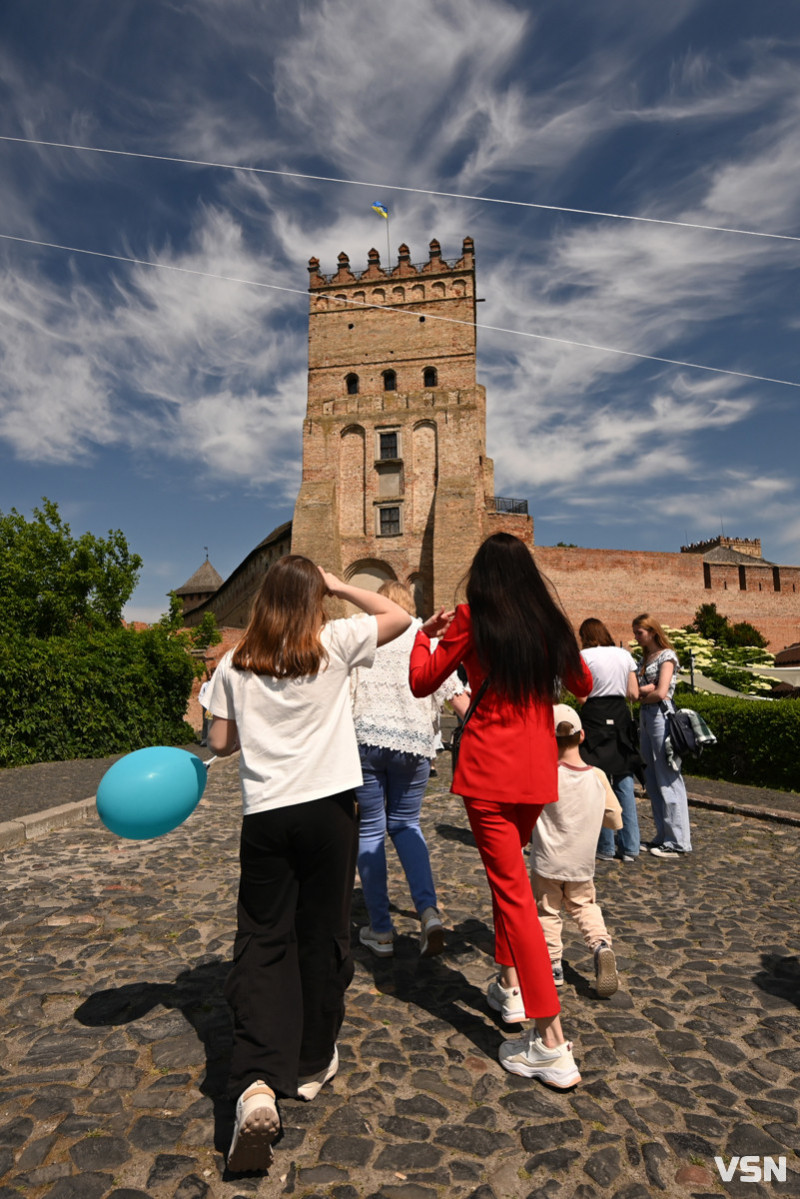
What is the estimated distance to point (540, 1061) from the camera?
2.70m

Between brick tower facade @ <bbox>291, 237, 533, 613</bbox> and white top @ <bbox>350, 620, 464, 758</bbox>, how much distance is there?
27.4 meters

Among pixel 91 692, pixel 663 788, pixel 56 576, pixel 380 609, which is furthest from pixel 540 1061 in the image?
pixel 56 576

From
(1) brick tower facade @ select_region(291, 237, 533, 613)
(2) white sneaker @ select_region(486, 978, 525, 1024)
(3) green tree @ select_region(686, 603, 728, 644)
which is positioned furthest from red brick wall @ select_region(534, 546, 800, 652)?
(2) white sneaker @ select_region(486, 978, 525, 1024)

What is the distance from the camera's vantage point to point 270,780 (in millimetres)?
2441

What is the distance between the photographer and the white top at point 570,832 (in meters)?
3.49

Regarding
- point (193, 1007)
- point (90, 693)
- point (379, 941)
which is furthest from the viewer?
point (90, 693)

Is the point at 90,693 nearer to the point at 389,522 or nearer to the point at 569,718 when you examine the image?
the point at 569,718

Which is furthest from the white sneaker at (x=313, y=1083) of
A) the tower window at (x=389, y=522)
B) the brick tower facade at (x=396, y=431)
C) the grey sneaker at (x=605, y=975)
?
the tower window at (x=389, y=522)

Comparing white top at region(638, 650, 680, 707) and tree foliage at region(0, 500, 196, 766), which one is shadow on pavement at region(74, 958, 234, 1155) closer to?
white top at region(638, 650, 680, 707)

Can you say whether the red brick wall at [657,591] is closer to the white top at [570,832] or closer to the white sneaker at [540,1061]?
the white top at [570,832]

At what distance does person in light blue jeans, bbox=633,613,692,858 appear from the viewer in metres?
6.14

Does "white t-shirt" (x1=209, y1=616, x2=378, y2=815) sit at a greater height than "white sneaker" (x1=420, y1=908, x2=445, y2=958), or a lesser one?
greater

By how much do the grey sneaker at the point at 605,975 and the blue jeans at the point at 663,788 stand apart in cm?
295

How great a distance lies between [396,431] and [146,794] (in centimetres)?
3226
